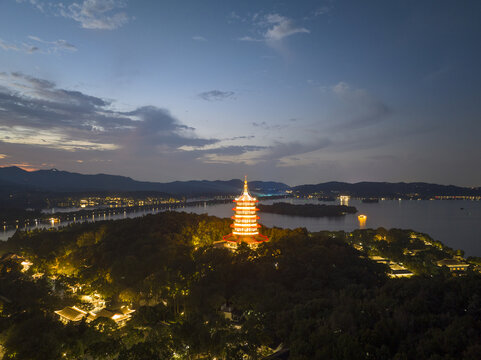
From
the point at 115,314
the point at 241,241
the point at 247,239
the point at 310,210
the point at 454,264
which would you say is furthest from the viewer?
the point at 310,210

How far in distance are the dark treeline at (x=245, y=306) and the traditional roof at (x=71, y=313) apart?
0.50 metres

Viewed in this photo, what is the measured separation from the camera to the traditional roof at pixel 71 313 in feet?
49.5

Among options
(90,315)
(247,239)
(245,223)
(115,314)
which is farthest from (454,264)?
(90,315)

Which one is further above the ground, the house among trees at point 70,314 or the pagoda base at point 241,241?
the pagoda base at point 241,241

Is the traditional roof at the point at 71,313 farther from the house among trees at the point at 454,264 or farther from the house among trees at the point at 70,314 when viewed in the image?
the house among trees at the point at 454,264

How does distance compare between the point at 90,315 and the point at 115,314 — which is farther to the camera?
the point at 90,315

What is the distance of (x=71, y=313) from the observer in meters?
15.5

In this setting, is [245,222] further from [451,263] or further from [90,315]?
[451,263]

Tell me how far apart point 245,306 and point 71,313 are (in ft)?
27.9

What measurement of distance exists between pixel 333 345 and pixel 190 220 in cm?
3044

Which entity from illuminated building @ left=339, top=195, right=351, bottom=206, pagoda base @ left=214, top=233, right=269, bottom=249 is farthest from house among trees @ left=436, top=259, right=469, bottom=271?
illuminated building @ left=339, top=195, right=351, bottom=206

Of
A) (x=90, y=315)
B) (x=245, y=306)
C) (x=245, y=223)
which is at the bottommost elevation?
(x=90, y=315)

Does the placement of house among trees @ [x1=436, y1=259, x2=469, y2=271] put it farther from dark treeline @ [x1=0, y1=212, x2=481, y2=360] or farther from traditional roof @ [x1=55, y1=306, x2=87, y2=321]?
traditional roof @ [x1=55, y1=306, x2=87, y2=321]

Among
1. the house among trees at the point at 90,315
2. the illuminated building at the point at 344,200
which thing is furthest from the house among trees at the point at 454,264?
the illuminated building at the point at 344,200
